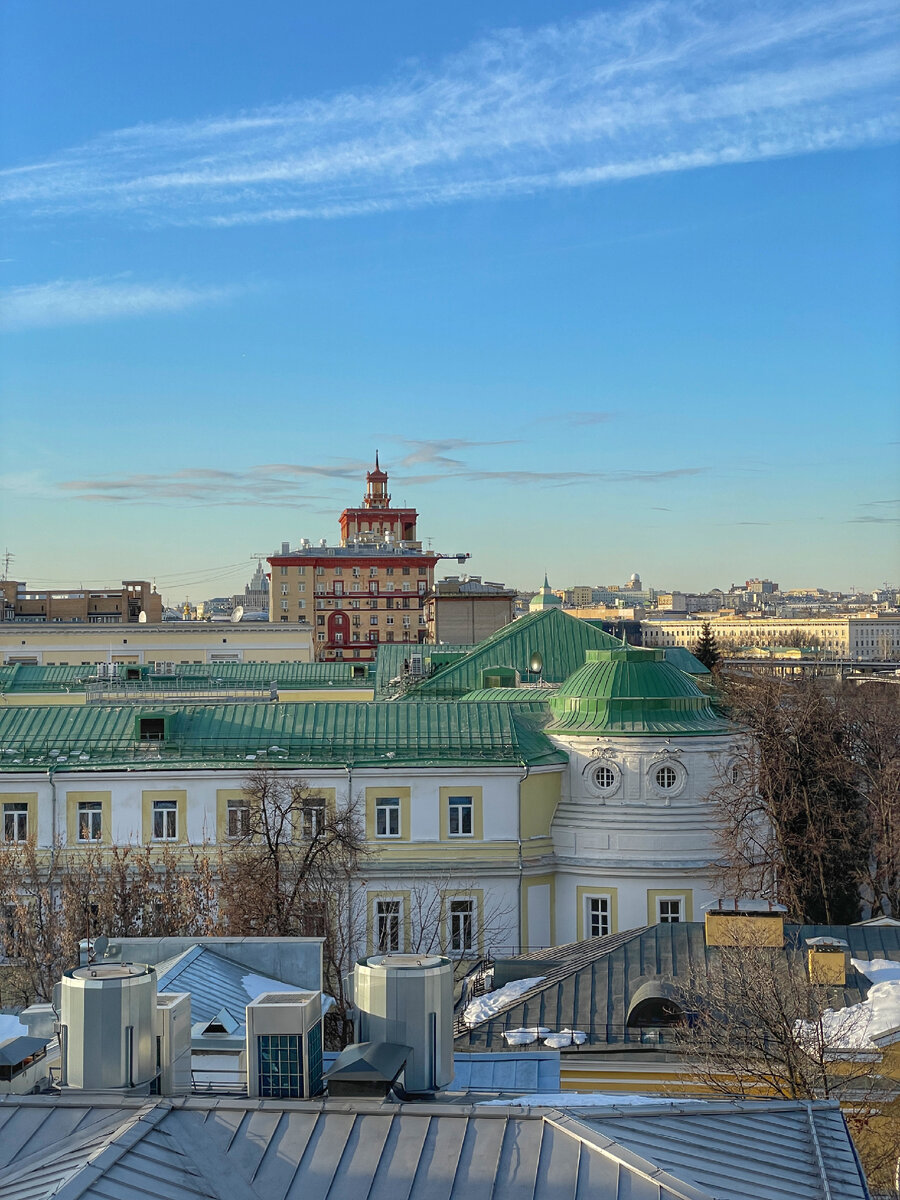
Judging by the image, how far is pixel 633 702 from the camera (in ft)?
131

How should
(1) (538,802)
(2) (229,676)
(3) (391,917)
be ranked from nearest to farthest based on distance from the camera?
(3) (391,917) < (1) (538,802) < (2) (229,676)

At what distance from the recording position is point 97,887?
3372cm

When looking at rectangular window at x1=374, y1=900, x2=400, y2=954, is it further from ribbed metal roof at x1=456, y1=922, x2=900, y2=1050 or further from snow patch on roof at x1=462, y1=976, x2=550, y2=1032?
snow patch on roof at x1=462, y1=976, x2=550, y2=1032

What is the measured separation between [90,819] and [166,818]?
207 cm

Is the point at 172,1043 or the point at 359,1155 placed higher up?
the point at 172,1043

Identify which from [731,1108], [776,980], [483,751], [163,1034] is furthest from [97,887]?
[731,1108]

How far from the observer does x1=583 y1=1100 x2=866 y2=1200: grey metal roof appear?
36.4ft

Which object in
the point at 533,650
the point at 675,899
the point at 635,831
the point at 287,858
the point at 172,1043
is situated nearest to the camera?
the point at 172,1043

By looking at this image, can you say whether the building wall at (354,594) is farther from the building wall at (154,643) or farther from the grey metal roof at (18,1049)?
the grey metal roof at (18,1049)

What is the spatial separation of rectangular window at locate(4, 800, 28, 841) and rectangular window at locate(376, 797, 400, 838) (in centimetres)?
964

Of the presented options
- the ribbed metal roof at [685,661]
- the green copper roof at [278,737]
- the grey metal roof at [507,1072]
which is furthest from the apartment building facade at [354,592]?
the grey metal roof at [507,1072]

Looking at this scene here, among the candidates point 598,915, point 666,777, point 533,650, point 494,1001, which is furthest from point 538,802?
point 533,650

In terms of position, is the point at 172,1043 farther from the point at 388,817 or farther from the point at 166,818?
the point at 166,818

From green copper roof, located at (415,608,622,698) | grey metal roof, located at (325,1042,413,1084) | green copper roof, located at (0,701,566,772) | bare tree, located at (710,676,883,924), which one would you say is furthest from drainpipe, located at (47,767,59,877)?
grey metal roof, located at (325,1042,413,1084)
